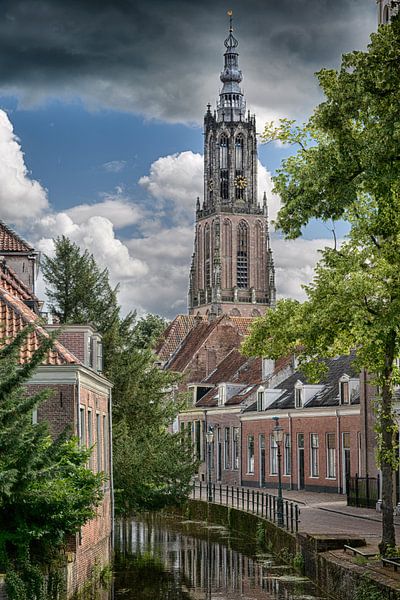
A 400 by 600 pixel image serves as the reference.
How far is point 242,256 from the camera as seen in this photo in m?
137

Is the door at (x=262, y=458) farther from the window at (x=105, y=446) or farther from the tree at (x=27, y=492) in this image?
the tree at (x=27, y=492)

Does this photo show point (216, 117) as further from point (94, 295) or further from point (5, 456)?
point (5, 456)

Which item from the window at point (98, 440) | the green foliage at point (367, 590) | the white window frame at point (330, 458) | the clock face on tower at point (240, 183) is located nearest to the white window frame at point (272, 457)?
the white window frame at point (330, 458)

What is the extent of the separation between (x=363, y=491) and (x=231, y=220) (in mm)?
102008

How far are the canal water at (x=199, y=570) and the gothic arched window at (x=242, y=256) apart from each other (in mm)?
98148

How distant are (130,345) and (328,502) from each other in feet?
30.3

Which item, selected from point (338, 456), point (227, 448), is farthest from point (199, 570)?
point (227, 448)

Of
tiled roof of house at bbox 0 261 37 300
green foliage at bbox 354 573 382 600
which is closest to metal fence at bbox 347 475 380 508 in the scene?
tiled roof of house at bbox 0 261 37 300

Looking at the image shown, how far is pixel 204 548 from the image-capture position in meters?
32.0

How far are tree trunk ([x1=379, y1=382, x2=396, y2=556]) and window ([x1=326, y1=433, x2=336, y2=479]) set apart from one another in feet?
74.1

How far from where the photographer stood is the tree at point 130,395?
110ft

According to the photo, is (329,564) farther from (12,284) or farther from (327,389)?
(327,389)

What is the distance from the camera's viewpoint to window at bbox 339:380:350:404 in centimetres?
4303

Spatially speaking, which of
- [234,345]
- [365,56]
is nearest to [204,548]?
[365,56]
